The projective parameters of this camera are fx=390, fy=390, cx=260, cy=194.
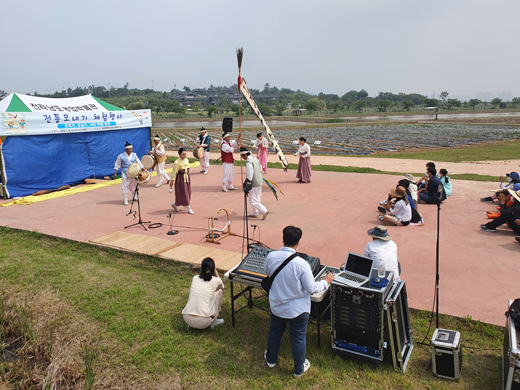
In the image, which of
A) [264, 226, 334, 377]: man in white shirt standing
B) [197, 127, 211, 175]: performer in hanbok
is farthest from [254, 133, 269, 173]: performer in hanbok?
[264, 226, 334, 377]: man in white shirt standing

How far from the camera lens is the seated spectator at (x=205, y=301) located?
4.83 meters

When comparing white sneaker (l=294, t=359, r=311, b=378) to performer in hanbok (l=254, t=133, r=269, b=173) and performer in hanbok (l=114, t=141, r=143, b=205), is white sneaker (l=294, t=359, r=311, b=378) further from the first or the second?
performer in hanbok (l=254, t=133, r=269, b=173)

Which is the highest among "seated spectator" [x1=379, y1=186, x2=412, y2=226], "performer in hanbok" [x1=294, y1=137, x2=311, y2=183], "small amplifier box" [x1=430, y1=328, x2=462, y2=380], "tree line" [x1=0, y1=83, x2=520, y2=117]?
"tree line" [x1=0, y1=83, x2=520, y2=117]

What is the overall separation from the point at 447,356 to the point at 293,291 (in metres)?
1.68

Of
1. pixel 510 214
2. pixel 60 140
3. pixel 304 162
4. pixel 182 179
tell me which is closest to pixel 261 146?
pixel 304 162

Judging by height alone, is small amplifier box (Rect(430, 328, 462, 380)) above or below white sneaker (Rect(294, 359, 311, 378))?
→ above

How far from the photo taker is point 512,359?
3.42m

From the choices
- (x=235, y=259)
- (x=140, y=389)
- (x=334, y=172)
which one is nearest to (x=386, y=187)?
(x=334, y=172)

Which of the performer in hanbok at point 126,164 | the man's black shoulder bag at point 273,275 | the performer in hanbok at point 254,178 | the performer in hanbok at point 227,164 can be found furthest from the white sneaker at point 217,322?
the performer in hanbok at point 227,164

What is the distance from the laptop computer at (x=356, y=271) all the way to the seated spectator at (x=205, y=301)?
1.62m

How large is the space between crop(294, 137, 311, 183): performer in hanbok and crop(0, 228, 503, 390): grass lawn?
25.2ft

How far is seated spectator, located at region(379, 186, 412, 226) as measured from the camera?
28.4ft

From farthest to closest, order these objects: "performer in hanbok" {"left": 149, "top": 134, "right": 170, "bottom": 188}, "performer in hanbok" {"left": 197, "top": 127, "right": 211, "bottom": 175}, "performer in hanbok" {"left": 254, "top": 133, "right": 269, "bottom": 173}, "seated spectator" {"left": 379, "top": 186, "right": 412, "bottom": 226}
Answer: "performer in hanbok" {"left": 197, "top": 127, "right": 211, "bottom": 175} < "performer in hanbok" {"left": 254, "top": 133, "right": 269, "bottom": 173} < "performer in hanbok" {"left": 149, "top": 134, "right": 170, "bottom": 188} < "seated spectator" {"left": 379, "top": 186, "right": 412, "bottom": 226}

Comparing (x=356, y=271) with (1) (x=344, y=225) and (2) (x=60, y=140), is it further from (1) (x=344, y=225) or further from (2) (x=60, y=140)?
(2) (x=60, y=140)
